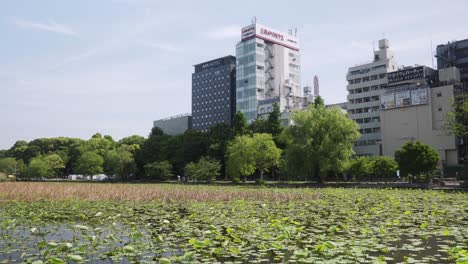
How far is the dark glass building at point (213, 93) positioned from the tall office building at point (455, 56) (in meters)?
60.1

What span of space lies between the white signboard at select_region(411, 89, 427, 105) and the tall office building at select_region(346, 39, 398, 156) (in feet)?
34.5

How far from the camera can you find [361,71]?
8762 centimetres

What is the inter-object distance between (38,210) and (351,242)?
1443 centimetres

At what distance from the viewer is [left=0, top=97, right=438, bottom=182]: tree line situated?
44062 millimetres

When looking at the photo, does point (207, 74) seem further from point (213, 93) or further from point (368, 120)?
point (368, 120)

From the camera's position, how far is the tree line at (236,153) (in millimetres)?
44062

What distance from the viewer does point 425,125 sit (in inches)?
2726

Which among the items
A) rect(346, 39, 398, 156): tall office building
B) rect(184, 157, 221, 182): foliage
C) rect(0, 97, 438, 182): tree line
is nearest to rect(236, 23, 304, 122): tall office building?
rect(346, 39, 398, 156): tall office building

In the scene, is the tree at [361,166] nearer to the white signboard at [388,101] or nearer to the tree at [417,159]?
the tree at [417,159]

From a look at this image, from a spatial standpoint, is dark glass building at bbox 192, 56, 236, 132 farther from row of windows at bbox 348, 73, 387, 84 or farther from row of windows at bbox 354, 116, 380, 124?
row of windows at bbox 354, 116, 380, 124

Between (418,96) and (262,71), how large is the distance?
151ft

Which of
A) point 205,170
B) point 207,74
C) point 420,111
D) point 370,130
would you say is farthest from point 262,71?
point 205,170

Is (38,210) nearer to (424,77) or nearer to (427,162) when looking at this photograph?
(427,162)

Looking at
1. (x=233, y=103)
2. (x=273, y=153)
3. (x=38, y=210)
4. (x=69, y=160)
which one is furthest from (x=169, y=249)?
(x=233, y=103)
